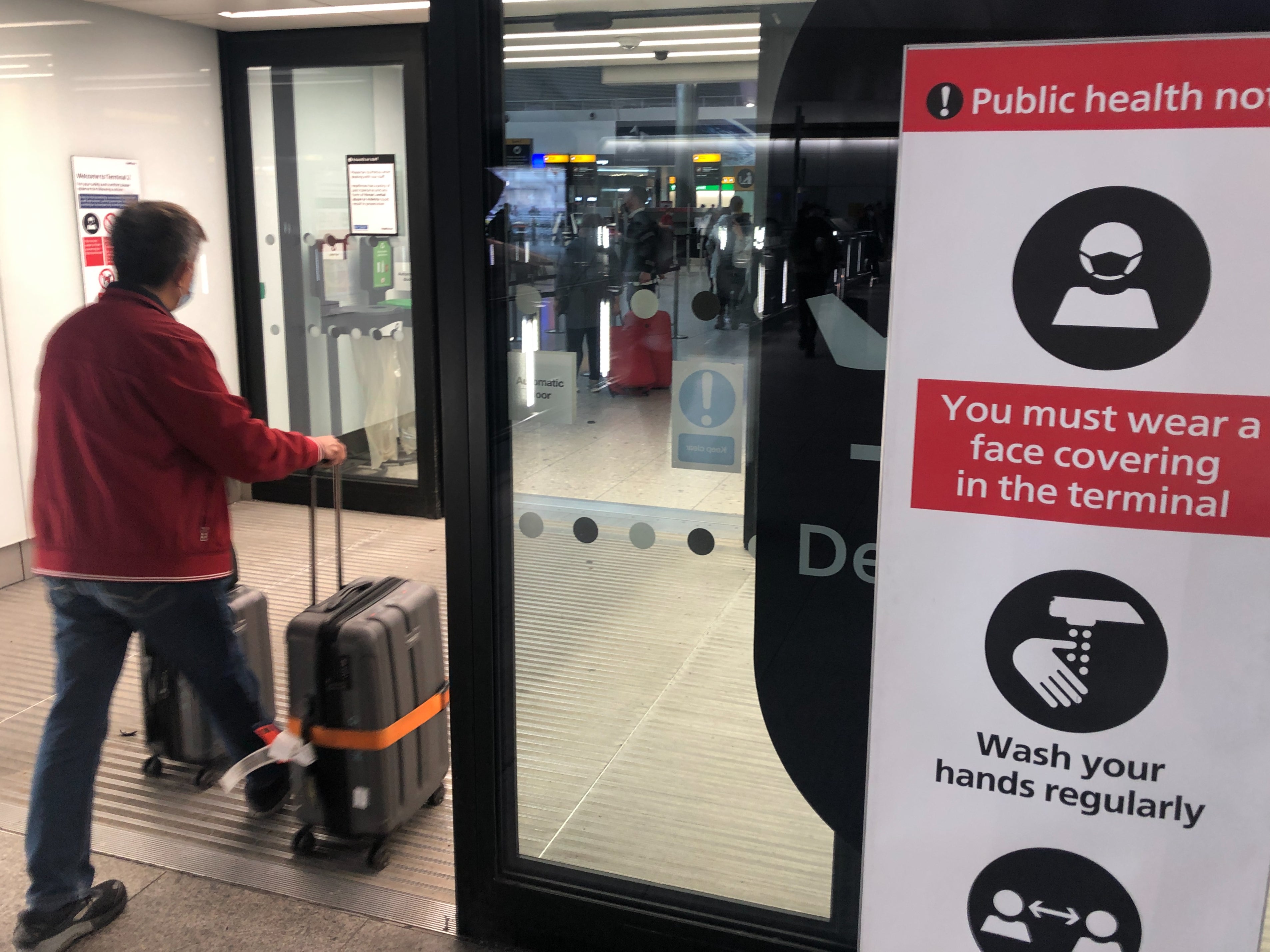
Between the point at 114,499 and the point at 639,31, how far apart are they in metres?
1.59

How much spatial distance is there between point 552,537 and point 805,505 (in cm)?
61

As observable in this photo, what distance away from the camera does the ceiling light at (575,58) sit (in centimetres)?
206

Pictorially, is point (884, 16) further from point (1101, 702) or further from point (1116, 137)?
point (1101, 702)

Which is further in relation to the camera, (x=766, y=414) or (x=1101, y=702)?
(x=766, y=414)

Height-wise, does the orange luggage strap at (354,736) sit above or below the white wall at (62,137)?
below

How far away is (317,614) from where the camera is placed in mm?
2848

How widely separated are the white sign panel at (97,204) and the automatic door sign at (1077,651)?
194 inches

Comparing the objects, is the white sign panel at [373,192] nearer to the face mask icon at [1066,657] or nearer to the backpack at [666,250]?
the backpack at [666,250]


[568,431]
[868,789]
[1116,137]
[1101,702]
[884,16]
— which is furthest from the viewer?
[568,431]

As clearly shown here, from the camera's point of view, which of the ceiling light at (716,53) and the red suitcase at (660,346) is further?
the red suitcase at (660,346)

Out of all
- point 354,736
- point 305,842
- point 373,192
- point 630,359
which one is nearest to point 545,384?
point 630,359

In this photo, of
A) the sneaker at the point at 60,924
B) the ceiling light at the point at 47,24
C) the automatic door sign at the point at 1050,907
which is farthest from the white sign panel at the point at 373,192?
the automatic door sign at the point at 1050,907

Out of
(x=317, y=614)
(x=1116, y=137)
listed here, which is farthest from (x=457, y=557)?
(x=1116, y=137)

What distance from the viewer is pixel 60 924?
252cm
